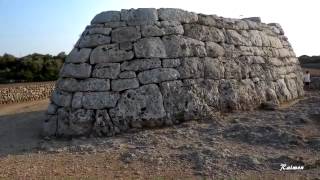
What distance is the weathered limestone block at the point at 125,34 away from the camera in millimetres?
8461

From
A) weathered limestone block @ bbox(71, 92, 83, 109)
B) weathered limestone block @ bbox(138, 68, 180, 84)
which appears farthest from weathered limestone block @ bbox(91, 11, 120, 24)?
weathered limestone block @ bbox(71, 92, 83, 109)

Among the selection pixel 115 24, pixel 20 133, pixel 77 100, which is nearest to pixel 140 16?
pixel 115 24

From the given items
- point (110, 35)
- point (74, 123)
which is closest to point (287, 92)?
point (110, 35)

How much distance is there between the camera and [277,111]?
916 cm

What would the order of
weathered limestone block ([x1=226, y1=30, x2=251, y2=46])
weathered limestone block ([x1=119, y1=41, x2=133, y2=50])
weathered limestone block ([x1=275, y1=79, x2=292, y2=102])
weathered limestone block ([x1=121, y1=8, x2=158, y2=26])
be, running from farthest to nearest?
1. weathered limestone block ([x1=275, y1=79, x2=292, y2=102])
2. weathered limestone block ([x1=226, y1=30, x2=251, y2=46])
3. weathered limestone block ([x1=121, y1=8, x2=158, y2=26])
4. weathered limestone block ([x1=119, y1=41, x2=133, y2=50])

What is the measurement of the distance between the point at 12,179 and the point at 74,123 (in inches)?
94.8

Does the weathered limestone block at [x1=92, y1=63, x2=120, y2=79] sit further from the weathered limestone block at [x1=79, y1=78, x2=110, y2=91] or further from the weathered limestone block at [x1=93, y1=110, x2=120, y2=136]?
the weathered limestone block at [x1=93, y1=110, x2=120, y2=136]

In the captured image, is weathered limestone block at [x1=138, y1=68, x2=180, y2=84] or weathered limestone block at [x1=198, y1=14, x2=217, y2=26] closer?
weathered limestone block at [x1=138, y1=68, x2=180, y2=84]

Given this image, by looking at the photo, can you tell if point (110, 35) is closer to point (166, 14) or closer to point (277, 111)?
point (166, 14)

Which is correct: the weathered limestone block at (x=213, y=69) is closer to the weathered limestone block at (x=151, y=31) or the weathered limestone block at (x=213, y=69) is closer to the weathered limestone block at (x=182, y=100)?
the weathered limestone block at (x=182, y=100)

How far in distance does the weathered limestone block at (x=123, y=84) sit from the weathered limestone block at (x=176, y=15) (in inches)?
60.2

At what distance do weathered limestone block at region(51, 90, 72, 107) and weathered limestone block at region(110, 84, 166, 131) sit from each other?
→ 2.89 feet

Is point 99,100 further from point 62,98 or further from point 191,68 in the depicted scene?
point 191,68

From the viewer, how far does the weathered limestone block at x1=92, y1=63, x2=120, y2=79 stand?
820 cm
